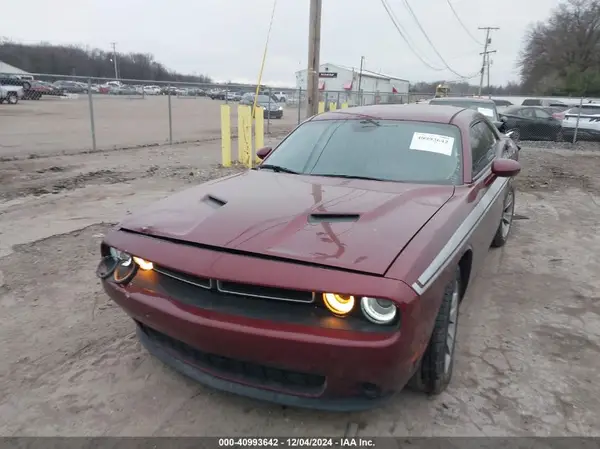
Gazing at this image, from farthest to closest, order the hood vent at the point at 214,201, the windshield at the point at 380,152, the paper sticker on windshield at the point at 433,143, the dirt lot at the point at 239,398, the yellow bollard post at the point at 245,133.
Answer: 1. the yellow bollard post at the point at 245,133
2. the paper sticker on windshield at the point at 433,143
3. the windshield at the point at 380,152
4. the hood vent at the point at 214,201
5. the dirt lot at the point at 239,398

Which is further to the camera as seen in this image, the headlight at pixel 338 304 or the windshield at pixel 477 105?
the windshield at pixel 477 105

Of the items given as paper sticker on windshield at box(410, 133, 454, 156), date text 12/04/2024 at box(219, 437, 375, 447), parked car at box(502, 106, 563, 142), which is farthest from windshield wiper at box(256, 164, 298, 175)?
parked car at box(502, 106, 563, 142)

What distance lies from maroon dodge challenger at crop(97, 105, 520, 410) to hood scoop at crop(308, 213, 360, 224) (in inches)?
0.4

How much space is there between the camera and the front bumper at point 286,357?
1927 millimetres

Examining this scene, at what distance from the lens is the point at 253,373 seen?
2199 mm

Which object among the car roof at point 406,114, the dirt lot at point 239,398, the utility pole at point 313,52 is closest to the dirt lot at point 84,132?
the utility pole at point 313,52

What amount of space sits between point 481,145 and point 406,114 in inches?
27.6

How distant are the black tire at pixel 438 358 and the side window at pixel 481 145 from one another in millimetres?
1280

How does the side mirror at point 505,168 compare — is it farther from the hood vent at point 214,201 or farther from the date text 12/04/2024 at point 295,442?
the date text 12/04/2024 at point 295,442

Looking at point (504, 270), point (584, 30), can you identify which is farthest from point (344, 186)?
point (584, 30)

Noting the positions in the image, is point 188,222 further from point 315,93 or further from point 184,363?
point 315,93

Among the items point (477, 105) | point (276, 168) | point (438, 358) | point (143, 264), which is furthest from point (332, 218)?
point (477, 105)

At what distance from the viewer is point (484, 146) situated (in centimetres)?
405

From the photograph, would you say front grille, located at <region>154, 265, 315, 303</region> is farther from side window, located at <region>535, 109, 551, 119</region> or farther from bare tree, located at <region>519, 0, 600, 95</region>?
bare tree, located at <region>519, 0, 600, 95</region>
